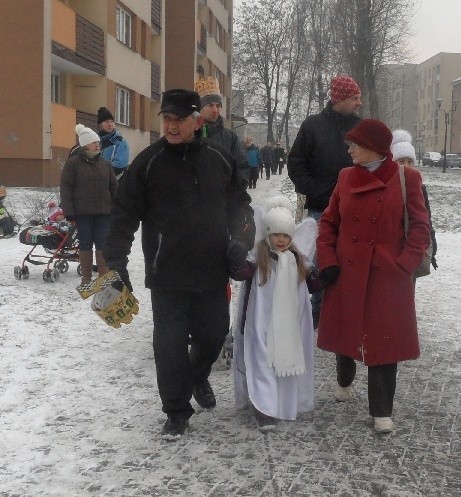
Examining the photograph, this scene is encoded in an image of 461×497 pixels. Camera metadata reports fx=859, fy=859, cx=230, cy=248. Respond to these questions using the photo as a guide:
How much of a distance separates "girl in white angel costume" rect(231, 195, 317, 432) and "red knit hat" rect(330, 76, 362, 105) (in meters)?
1.34

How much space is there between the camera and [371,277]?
15.5ft

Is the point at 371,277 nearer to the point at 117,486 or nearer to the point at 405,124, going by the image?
the point at 117,486

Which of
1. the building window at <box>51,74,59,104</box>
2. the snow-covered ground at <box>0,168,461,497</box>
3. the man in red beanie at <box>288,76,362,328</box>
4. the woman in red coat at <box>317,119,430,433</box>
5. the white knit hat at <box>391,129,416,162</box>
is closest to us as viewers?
the snow-covered ground at <box>0,168,461,497</box>

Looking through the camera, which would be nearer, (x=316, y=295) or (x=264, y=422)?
(x=264, y=422)

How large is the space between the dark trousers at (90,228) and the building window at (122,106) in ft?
66.4

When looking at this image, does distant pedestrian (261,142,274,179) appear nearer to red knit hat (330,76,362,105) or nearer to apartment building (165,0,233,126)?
apartment building (165,0,233,126)

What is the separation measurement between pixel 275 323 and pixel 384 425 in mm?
815

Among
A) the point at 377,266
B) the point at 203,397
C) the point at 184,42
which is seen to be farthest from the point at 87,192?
the point at 184,42

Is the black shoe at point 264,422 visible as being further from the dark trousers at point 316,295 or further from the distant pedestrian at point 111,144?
the distant pedestrian at point 111,144

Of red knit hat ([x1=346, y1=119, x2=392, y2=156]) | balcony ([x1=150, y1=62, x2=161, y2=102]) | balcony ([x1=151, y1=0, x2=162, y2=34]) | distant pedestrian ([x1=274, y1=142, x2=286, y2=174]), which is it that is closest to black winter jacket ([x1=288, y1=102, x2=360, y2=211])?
red knit hat ([x1=346, y1=119, x2=392, y2=156])

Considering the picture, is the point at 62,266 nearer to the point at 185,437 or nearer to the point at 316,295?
the point at 316,295

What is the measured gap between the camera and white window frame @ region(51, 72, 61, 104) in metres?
25.1

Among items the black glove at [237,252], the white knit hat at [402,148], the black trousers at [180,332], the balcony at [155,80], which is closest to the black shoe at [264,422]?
the black trousers at [180,332]

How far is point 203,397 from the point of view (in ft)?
16.9
